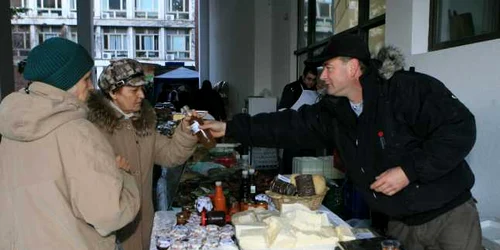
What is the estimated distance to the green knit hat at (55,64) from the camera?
1.58 metres

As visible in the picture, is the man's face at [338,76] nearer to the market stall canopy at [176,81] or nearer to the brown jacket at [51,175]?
the brown jacket at [51,175]

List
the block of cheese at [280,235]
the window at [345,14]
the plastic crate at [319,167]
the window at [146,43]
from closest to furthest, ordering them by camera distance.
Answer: the block of cheese at [280,235] → the plastic crate at [319,167] → the window at [345,14] → the window at [146,43]

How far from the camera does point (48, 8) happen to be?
104 ft

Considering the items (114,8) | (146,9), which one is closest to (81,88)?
(146,9)

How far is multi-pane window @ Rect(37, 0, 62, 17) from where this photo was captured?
103ft

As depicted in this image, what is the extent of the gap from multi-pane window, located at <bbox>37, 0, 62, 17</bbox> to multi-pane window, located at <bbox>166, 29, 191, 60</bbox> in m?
8.42

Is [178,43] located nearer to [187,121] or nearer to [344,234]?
[187,121]

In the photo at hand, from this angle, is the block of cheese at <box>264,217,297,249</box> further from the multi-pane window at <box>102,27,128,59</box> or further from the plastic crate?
the multi-pane window at <box>102,27,128,59</box>

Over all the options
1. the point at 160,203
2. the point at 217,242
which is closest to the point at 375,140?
the point at 217,242

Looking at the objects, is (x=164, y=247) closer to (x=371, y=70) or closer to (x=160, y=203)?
(x=371, y=70)

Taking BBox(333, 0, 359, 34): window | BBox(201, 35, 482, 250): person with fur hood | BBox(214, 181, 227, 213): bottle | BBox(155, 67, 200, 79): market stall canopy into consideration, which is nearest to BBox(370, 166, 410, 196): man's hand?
BBox(201, 35, 482, 250): person with fur hood

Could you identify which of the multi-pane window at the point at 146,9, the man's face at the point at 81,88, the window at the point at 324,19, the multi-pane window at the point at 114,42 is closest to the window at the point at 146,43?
the multi-pane window at the point at 114,42

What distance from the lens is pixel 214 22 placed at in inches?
614

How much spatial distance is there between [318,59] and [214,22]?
13969 mm
